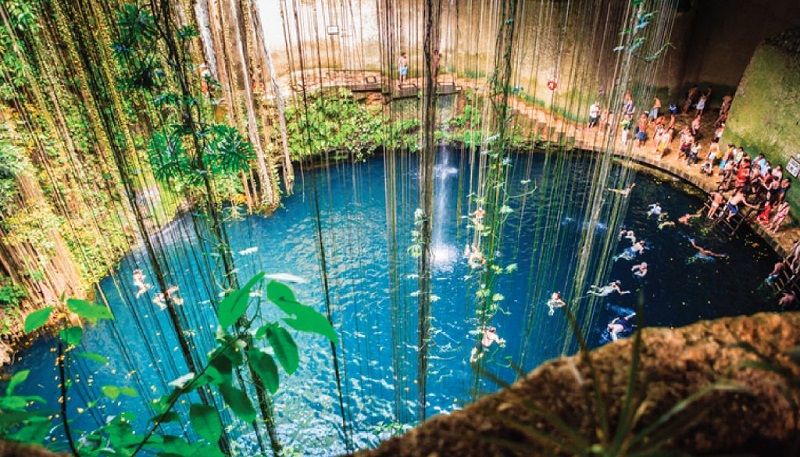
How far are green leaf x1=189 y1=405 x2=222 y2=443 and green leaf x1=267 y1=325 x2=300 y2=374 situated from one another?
25 centimetres

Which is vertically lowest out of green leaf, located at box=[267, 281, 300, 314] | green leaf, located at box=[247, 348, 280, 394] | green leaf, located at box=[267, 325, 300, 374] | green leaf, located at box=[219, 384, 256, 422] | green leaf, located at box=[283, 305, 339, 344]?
green leaf, located at box=[219, 384, 256, 422]

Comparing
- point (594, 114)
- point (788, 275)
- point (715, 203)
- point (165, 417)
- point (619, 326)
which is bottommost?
point (619, 326)

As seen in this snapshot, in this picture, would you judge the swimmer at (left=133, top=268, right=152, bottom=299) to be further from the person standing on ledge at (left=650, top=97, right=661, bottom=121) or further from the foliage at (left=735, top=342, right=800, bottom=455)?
the person standing on ledge at (left=650, top=97, right=661, bottom=121)

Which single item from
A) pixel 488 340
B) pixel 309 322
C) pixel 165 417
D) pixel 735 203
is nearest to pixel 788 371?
pixel 309 322

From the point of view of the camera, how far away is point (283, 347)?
0.89 metres

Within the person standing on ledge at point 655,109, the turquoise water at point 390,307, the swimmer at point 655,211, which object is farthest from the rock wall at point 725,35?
the swimmer at point 655,211

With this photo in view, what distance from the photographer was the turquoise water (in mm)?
5762

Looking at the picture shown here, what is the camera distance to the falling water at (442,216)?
7.99m

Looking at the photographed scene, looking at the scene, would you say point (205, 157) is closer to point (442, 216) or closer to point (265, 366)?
point (265, 366)

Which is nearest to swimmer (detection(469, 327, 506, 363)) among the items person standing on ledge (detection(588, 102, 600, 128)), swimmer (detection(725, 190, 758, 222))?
swimmer (detection(725, 190, 758, 222))

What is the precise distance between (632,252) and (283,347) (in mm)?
8172

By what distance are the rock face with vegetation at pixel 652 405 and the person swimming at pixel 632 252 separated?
298 inches

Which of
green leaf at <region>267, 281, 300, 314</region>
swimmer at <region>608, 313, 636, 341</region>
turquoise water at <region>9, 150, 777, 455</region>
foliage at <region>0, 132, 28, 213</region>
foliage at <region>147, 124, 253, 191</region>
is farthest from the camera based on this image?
swimmer at <region>608, 313, 636, 341</region>

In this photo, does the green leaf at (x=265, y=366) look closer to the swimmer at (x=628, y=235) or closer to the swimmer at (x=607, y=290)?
the swimmer at (x=607, y=290)
